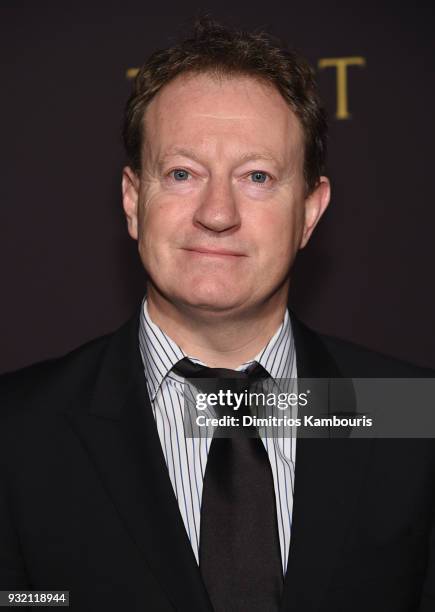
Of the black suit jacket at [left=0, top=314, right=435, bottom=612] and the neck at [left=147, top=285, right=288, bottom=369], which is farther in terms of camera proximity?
the neck at [left=147, top=285, right=288, bottom=369]

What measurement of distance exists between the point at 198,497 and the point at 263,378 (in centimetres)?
32

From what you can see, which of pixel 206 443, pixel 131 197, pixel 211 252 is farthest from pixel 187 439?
pixel 131 197

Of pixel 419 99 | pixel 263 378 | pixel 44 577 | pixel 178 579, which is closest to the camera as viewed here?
pixel 178 579

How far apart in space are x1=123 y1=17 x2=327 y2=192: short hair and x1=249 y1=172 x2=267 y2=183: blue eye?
7.1 inches

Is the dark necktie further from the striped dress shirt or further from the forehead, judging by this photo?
the forehead

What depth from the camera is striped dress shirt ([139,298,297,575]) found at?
141 cm

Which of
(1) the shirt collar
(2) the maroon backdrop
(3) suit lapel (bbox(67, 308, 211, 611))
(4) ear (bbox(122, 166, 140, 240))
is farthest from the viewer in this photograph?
(2) the maroon backdrop

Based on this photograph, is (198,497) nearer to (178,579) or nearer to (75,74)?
(178,579)

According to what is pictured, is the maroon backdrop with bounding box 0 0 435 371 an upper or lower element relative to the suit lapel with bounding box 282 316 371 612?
upper

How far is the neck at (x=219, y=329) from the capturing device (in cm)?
153

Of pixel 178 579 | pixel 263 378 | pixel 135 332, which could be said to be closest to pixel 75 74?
pixel 135 332

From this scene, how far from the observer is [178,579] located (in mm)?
1279

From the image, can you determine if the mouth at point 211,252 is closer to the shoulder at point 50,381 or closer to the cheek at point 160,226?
the cheek at point 160,226

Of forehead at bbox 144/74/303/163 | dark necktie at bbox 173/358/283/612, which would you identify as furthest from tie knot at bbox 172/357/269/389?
forehead at bbox 144/74/303/163
